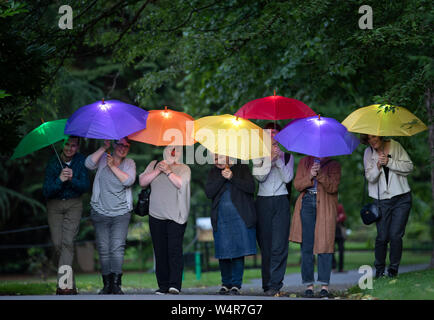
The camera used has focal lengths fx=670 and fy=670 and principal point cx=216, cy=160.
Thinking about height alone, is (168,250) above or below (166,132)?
below

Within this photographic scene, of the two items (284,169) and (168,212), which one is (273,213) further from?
(168,212)

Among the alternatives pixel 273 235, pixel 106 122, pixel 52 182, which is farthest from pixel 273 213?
pixel 52 182

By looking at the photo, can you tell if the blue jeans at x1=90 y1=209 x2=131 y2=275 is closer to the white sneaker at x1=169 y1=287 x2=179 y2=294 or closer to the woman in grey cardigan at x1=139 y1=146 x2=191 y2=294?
the woman in grey cardigan at x1=139 y1=146 x2=191 y2=294

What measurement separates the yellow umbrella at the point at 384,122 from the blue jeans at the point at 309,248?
1.12 meters

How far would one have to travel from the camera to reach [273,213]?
905 cm

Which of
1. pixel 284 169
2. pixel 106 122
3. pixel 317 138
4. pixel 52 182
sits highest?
pixel 106 122

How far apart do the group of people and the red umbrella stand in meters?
0.28

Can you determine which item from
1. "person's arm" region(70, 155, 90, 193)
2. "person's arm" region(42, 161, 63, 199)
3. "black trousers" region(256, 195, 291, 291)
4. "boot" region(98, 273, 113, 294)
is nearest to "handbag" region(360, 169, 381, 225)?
"black trousers" region(256, 195, 291, 291)

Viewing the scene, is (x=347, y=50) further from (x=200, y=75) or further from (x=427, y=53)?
(x=200, y=75)

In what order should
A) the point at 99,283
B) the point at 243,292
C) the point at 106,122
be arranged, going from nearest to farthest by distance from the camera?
the point at 106,122, the point at 243,292, the point at 99,283

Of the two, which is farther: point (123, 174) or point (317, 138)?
point (123, 174)

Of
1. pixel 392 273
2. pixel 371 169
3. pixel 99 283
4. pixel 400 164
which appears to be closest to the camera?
pixel 400 164

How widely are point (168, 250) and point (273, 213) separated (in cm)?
149

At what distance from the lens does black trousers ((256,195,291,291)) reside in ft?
29.4
